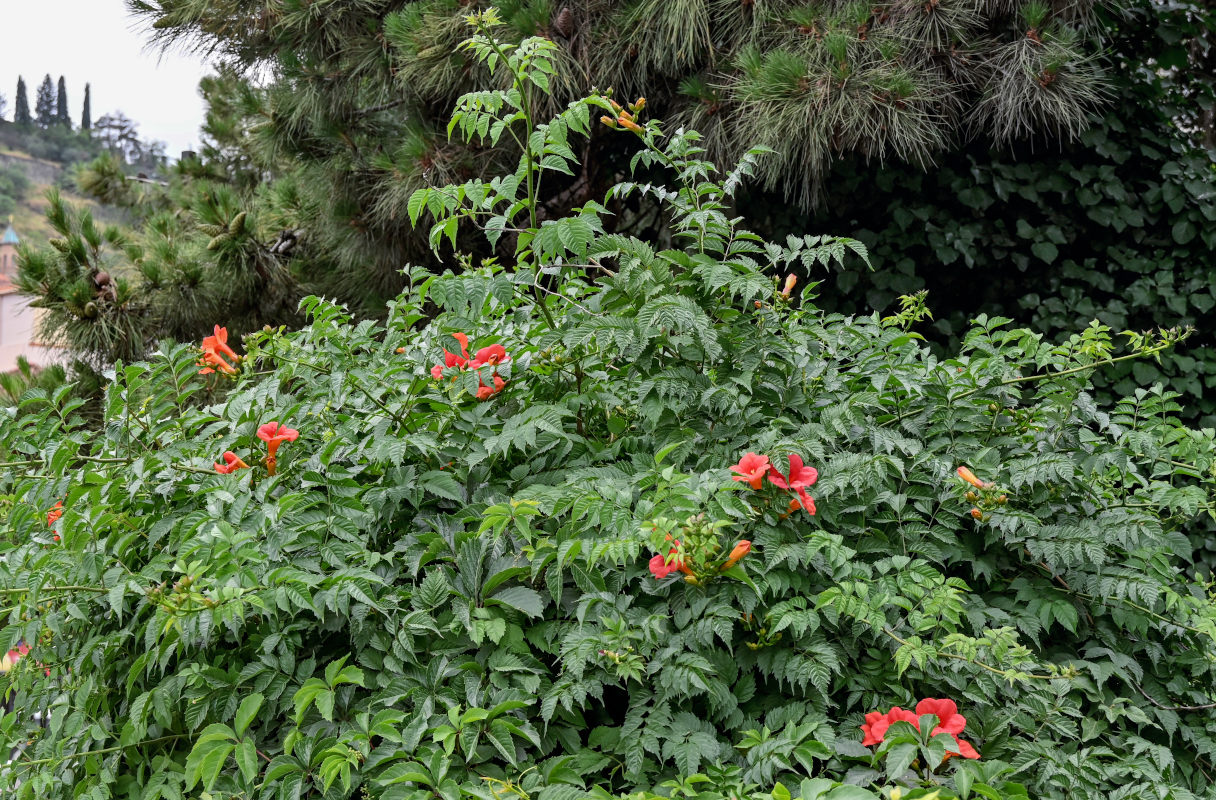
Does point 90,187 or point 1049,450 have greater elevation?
point 1049,450

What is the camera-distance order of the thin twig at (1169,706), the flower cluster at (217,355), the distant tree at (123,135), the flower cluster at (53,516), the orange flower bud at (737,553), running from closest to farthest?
the orange flower bud at (737,553), the thin twig at (1169,706), the flower cluster at (53,516), the flower cluster at (217,355), the distant tree at (123,135)

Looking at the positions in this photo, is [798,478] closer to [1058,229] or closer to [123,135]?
[1058,229]

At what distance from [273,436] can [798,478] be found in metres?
1.01

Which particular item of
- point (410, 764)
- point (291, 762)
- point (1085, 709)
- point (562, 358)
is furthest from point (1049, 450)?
point (291, 762)

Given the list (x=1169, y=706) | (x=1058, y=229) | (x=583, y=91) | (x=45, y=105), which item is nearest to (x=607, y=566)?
(x=1169, y=706)

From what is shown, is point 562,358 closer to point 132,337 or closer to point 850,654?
point 850,654

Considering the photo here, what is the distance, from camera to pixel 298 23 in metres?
4.79

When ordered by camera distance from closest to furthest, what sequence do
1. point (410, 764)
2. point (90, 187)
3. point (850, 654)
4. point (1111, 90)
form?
point (410, 764)
point (850, 654)
point (1111, 90)
point (90, 187)

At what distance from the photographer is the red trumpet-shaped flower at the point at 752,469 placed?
1.50m

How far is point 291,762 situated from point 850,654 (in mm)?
930

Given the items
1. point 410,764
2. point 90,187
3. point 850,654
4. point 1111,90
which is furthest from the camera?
point 90,187

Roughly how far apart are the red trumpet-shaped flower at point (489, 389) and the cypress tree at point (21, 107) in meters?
28.6

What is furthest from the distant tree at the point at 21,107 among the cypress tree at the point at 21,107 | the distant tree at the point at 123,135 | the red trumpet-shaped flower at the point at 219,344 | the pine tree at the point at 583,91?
the red trumpet-shaped flower at the point at 219,344

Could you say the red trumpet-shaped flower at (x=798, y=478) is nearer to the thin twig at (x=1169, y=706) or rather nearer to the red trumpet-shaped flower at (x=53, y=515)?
the thin twig at (x=1169, y=706)
